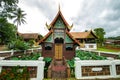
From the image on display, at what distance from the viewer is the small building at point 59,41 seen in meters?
17.3

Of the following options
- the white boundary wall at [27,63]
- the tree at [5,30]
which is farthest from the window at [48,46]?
the white boundary wall at [27,63]

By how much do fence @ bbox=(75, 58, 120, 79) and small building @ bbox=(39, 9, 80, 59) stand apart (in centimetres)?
885

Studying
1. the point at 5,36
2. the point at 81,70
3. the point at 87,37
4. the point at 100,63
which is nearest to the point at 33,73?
the point at 81,70

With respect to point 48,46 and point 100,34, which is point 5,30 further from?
point 100,34

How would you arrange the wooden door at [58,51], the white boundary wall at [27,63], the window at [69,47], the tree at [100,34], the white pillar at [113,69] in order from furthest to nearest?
the tree at [100,34], the window at [69,47], the wooden door at [58,51], the white pillar at [113,69], the white boundary wall at [27,63]

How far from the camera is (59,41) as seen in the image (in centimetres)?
1769

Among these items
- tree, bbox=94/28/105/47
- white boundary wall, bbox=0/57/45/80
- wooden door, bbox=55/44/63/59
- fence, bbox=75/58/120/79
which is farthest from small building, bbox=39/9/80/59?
tree, bbox=94/28/105/47

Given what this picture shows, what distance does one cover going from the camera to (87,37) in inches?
1399

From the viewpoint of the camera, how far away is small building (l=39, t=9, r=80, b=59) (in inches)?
682

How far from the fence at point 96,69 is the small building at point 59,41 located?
8.85m

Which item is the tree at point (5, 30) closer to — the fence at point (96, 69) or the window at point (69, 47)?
the window at point (69, 47)

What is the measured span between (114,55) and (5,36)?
16.4 metres

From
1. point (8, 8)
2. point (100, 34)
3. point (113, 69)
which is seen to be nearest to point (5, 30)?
point (8, 8)

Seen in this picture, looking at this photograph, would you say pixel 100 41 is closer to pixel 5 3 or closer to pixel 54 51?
pixel 54 51
